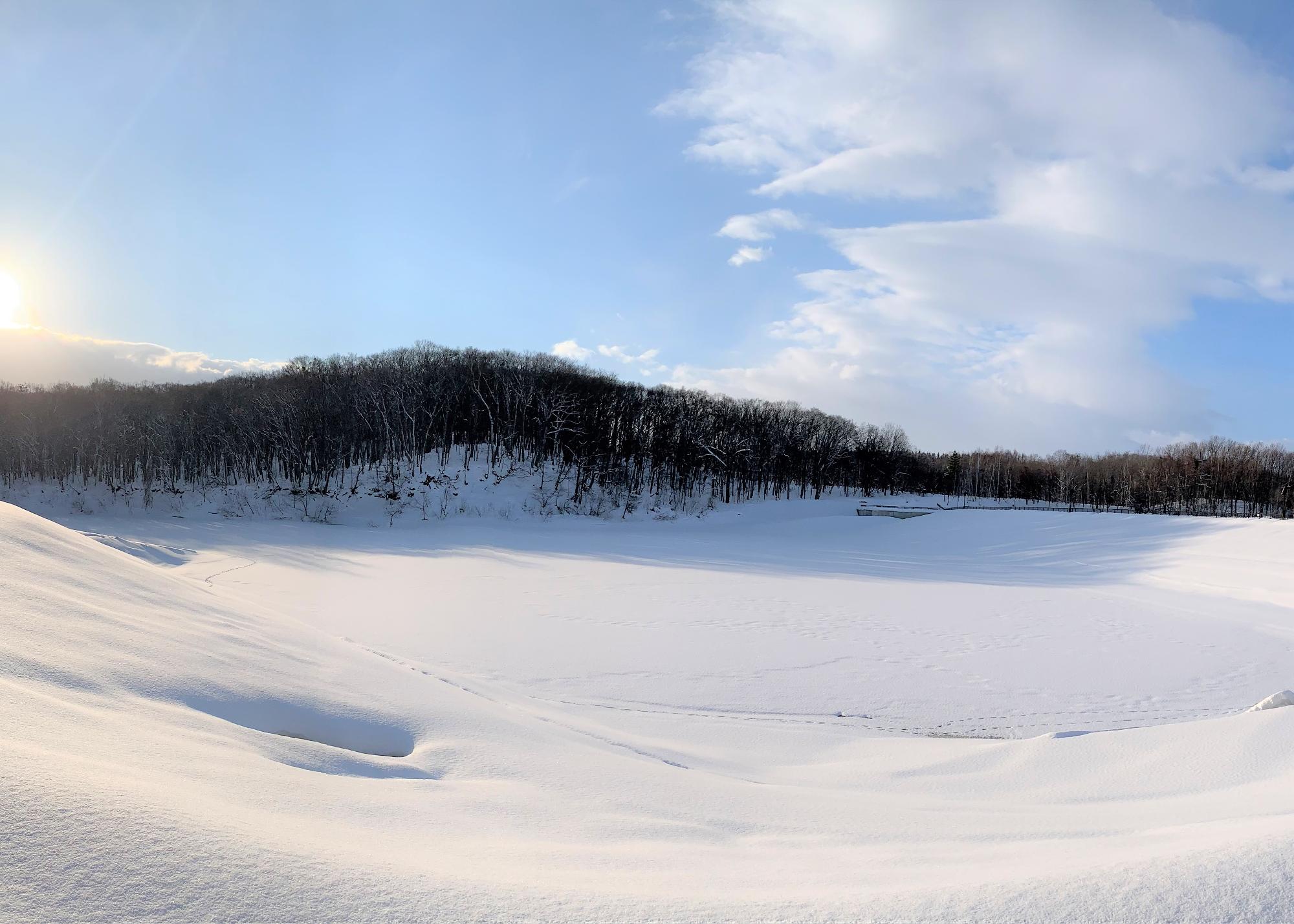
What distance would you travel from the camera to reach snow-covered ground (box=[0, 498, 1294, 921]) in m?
2.19

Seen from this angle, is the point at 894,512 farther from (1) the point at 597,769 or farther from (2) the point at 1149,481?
(1) the point at 597,769

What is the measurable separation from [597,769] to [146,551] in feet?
64.9

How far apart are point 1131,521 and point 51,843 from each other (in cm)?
4458

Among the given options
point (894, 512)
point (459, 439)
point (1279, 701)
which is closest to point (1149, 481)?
point (894, 512)

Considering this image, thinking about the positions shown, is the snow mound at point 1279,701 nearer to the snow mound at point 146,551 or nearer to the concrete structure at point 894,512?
the snow mound at point 146,551

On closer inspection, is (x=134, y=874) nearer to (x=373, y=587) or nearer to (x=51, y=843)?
(x=51, y=843)

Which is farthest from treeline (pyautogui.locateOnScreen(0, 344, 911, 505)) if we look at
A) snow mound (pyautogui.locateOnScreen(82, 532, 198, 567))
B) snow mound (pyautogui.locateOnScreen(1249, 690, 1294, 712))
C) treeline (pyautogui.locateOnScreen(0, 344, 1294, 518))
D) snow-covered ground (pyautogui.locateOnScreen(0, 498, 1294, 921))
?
snow mound (pyautogui.locateOnScreen(1249, 690, 1294, 712))

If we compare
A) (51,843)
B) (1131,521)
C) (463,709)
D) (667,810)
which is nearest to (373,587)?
(463,709)

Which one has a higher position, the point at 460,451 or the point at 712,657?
the point at 460,451

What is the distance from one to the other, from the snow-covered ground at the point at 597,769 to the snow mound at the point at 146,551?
764cm

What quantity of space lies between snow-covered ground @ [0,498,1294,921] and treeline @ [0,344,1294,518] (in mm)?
42667

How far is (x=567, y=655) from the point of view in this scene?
1199 centimetres

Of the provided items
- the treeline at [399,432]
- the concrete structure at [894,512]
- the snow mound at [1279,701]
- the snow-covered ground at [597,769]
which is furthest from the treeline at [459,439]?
the snow mound at [1279,701]

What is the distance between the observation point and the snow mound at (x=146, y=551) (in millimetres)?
17625
